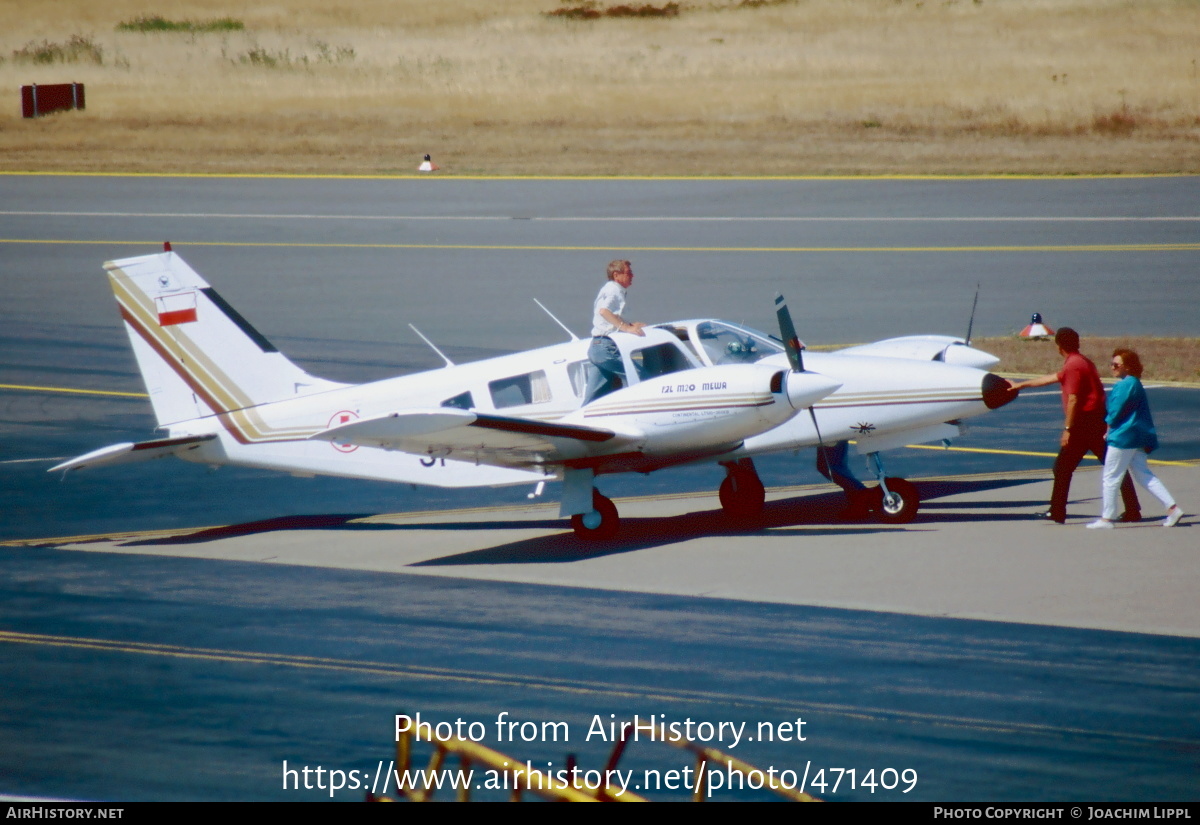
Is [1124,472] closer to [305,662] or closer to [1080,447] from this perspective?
[1080,447]

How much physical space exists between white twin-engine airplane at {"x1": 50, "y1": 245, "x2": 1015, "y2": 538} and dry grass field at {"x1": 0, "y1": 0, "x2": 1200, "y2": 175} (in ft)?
118

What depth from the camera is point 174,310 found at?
59.6 feet

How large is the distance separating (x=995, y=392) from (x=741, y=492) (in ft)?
10.3

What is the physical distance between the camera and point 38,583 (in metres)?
15.4

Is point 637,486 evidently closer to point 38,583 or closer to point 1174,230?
point 38,583

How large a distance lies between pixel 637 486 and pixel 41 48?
240 feet

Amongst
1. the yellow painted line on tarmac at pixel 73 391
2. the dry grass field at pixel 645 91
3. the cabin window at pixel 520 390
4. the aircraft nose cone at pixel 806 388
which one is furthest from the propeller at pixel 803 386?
the dry grass field at pixel 645 91

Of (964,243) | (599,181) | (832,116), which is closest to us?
Answer: (964,243)

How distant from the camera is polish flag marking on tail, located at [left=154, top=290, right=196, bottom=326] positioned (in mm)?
18172

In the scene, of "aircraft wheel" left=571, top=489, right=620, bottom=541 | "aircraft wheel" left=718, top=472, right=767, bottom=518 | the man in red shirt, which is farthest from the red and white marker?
"aircraft wheel" left=571, top=489, right=620, bottom=541

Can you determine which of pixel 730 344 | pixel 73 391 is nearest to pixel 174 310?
pixel 730 344

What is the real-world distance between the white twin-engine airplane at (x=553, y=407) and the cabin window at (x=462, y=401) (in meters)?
0.02

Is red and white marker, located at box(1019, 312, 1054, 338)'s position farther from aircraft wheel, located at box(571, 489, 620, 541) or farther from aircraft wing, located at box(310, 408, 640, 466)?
aircraft wing, located at box(310, 408, 640, 466)

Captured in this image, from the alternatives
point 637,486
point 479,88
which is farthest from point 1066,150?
point 637,486
